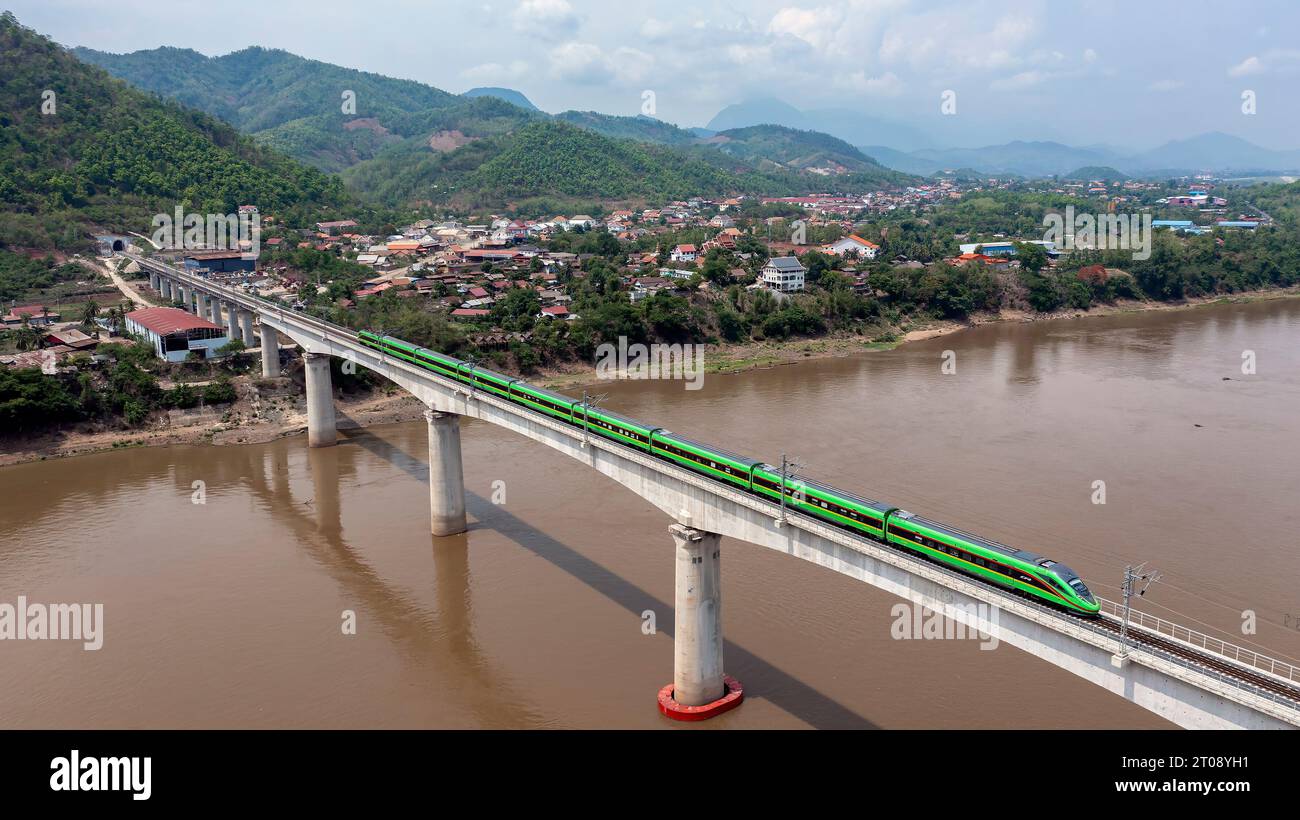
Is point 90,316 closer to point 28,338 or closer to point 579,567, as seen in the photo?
point 28,338

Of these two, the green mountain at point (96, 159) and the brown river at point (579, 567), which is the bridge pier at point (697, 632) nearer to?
the brown river at point (579, 567)

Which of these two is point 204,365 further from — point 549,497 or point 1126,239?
point 1126,239

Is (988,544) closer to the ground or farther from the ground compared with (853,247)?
closer to the ground

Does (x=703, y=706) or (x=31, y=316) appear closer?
(x=703, y=706)

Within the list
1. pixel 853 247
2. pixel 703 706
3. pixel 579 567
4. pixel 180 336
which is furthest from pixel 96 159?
pixel 703 706

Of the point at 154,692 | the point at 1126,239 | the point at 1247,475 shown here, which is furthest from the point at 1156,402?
the point at 1126,239

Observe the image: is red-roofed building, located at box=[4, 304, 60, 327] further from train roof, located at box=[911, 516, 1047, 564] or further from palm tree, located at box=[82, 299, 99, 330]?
train roof, located at box=[911, 516, 1047, 564]
